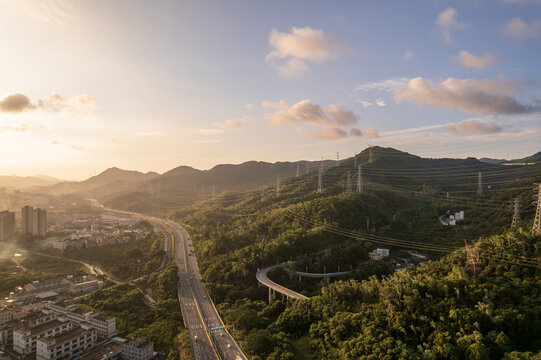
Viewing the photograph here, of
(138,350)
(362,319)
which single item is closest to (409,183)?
(362,319)

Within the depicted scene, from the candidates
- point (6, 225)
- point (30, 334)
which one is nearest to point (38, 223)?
point (6, 225)

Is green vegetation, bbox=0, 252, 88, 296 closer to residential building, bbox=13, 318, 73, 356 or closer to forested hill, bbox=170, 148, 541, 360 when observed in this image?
residential building, bbox=13, 318, 73, 356

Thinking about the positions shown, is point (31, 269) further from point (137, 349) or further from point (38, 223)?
point (137, 349)

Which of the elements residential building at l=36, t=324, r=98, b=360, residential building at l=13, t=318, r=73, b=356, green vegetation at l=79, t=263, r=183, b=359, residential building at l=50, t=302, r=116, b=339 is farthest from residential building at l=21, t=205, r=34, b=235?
residential building at l=36, t=324, r=98, b=360

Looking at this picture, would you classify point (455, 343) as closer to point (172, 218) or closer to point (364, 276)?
point (364, 276)

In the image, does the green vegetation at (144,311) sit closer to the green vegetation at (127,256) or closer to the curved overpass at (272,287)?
the green vegetation at (127,256)
